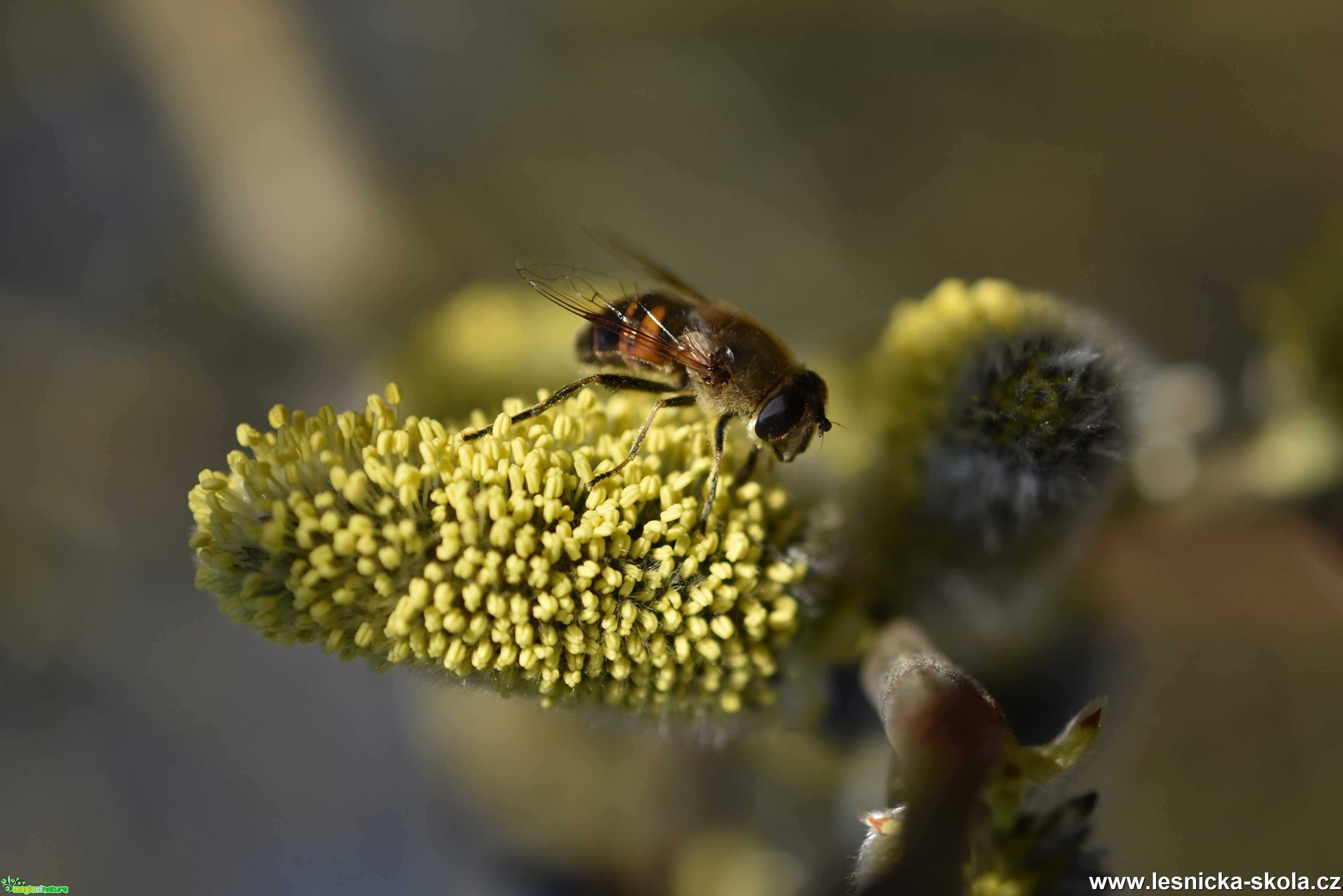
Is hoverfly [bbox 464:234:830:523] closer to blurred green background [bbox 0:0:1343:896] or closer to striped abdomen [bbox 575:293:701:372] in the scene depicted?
striped abdomen [bbox 575:293:701:372]

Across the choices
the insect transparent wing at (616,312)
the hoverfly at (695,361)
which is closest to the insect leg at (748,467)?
the hoverfly at (695,361)

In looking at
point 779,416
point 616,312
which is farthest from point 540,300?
point 779,416

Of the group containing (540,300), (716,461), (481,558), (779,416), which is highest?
(540,300)

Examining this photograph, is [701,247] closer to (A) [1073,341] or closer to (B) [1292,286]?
(B) [1292,286]

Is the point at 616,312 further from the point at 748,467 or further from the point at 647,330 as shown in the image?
the point at 748,467

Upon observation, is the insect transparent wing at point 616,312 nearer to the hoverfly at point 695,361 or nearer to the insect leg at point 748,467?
the hoverfly at point 695,361
